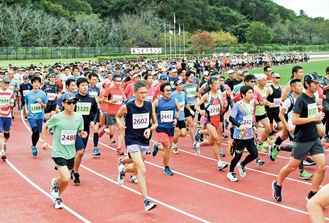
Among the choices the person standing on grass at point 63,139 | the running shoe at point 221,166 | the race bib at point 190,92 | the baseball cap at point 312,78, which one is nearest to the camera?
the baseball cap at point 312,78

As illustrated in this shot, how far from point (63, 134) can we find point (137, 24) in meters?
67.0

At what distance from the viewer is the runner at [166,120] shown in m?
9.00

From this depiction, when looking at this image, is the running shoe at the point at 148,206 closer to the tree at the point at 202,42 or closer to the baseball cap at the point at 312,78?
the baseball cap at the point at 312,78

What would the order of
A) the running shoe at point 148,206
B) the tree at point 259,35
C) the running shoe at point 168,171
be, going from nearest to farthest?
the running shoe at point 148,206
the running shoe at point 168,171
the tree at point 259,35

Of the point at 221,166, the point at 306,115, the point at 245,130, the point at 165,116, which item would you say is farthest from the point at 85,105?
the point at 306,115

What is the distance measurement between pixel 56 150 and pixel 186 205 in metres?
2.20

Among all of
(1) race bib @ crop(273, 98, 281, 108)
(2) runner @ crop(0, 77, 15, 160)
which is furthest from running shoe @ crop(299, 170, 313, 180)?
(2) runner @ crop(0, 77, 15, 160)

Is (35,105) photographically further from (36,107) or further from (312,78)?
(312,78)

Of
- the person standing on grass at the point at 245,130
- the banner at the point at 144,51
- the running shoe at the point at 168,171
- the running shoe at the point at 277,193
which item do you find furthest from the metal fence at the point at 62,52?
the running shoe at the point at 277,193

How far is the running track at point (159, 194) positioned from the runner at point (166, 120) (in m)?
0.55

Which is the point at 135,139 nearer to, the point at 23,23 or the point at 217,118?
the point at 217,118

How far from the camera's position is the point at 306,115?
6836 millimetres

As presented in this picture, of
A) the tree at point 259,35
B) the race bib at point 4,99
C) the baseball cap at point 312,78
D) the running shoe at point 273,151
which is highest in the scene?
the tree at point 259,35

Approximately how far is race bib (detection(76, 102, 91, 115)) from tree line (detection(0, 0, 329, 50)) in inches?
2147
